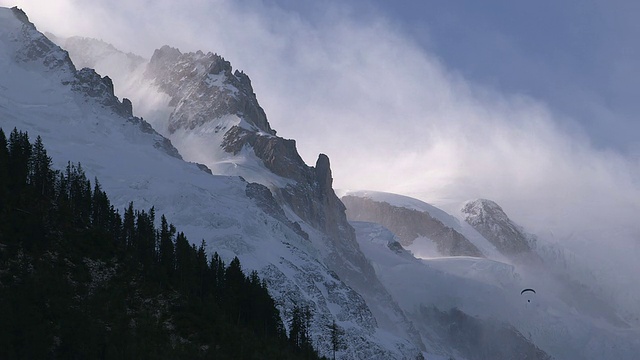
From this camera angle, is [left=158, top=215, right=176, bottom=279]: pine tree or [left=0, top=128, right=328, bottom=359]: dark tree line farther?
[left=158, top=215, right=176, bottom=279]: pine tree

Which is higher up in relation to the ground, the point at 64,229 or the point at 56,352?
the point at 64,229

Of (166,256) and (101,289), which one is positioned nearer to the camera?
(101,289)

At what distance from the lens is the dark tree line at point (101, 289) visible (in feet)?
310

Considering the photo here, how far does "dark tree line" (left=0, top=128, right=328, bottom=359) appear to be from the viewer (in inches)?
3718

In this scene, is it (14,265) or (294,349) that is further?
(294,349)

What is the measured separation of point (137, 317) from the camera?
349ft

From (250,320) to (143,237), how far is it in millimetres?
19687

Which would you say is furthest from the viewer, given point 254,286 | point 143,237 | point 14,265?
point 254,286

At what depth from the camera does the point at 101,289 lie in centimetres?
10812

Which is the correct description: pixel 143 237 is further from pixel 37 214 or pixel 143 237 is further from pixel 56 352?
pixel 56 352

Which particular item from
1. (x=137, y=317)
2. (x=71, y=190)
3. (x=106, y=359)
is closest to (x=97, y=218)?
(x=71, y=190)

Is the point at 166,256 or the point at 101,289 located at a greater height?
the point at 166,256

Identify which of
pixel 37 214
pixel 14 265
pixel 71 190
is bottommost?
pixel 14 265

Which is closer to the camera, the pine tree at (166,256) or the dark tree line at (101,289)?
the dark tree line at (101,289)
